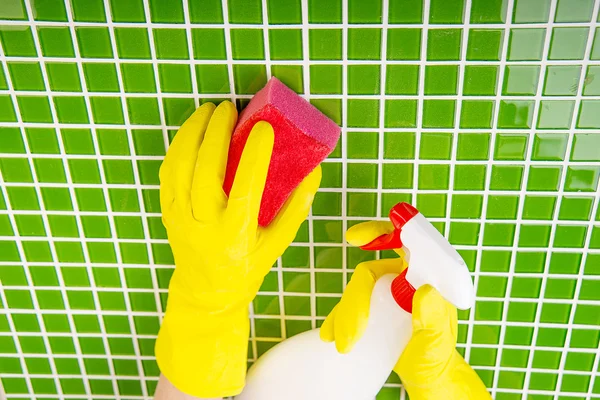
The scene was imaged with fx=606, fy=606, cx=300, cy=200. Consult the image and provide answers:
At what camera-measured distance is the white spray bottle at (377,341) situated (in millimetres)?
653

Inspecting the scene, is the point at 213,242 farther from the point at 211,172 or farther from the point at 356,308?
the point at 356,308

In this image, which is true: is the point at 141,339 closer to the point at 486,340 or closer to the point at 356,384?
the point at 356,384

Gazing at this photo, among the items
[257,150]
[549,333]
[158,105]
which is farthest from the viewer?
[549,333]

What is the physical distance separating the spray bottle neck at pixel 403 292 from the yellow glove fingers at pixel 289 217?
138 millimetres

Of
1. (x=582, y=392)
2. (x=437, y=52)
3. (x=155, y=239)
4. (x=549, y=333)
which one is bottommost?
(x=582, y=392)

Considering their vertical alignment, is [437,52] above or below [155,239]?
above

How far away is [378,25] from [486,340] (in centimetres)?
48

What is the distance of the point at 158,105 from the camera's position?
2.47 ft

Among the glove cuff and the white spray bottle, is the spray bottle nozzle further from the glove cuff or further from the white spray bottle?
the glove cuff

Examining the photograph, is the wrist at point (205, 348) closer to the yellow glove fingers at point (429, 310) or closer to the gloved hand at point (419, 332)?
the gloved hand at point (419, 332)

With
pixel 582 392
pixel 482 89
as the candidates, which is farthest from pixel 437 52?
pixel 582 392

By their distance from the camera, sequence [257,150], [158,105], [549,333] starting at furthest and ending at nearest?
1. [549,333]
2. [158,105]
3. [257,150]

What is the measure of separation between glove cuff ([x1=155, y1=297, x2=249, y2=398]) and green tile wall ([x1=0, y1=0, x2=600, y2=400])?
0.38ft

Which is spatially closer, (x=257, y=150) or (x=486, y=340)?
(x=257, y=150)
